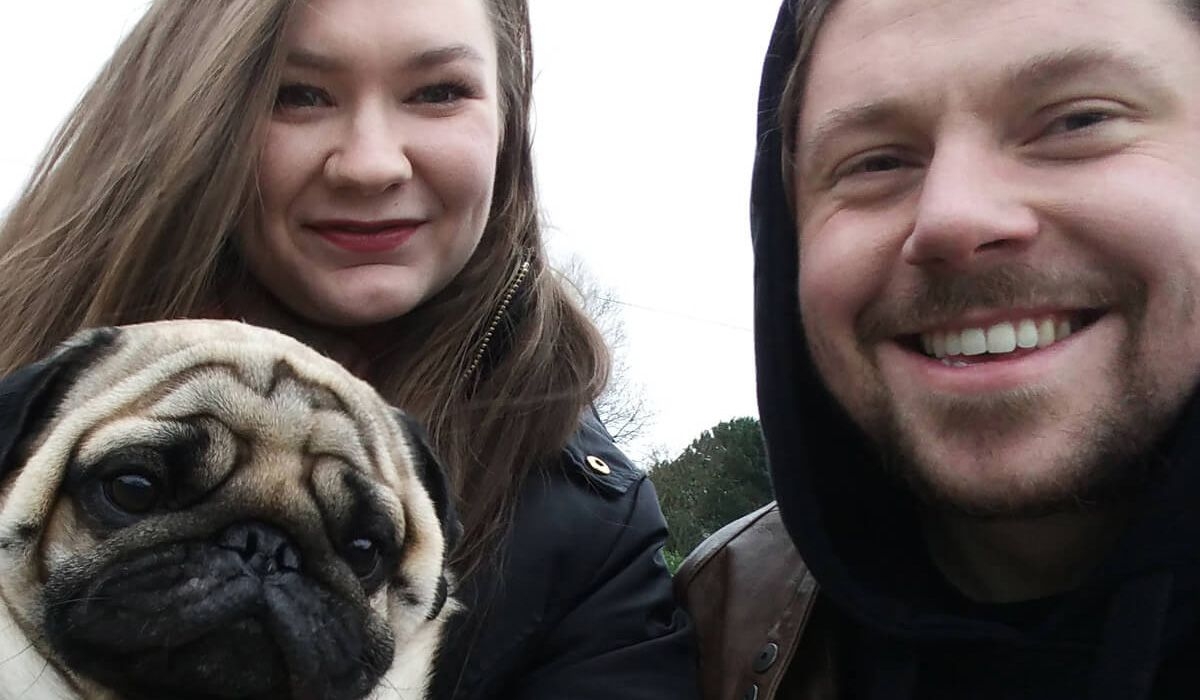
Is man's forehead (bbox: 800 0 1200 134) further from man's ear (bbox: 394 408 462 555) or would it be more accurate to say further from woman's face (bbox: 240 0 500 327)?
man's ear (bbox: 394 408 462 555)

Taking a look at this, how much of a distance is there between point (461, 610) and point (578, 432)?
0.44 m

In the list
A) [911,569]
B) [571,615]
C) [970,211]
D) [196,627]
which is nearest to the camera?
[196,627]

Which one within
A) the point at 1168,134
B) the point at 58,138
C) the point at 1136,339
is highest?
the point at 1168,134

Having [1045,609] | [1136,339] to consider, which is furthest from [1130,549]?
[1136,339]

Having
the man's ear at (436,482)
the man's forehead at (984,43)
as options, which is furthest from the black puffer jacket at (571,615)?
the man's forehead at (984,43)

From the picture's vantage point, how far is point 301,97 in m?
1.86

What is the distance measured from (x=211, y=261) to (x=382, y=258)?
30 centimetres

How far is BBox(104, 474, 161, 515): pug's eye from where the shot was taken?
1.38 meters

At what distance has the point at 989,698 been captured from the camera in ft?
5.00

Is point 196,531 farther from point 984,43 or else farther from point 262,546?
point 984,43

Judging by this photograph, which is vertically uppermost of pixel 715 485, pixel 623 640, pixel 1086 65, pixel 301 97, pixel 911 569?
pixel 1086 65

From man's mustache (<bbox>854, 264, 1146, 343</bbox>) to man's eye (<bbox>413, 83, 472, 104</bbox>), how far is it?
881 mm

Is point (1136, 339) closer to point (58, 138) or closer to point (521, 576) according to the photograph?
point (521, 576)

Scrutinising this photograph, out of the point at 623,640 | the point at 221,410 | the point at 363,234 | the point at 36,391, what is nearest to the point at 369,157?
the point at 363,234
